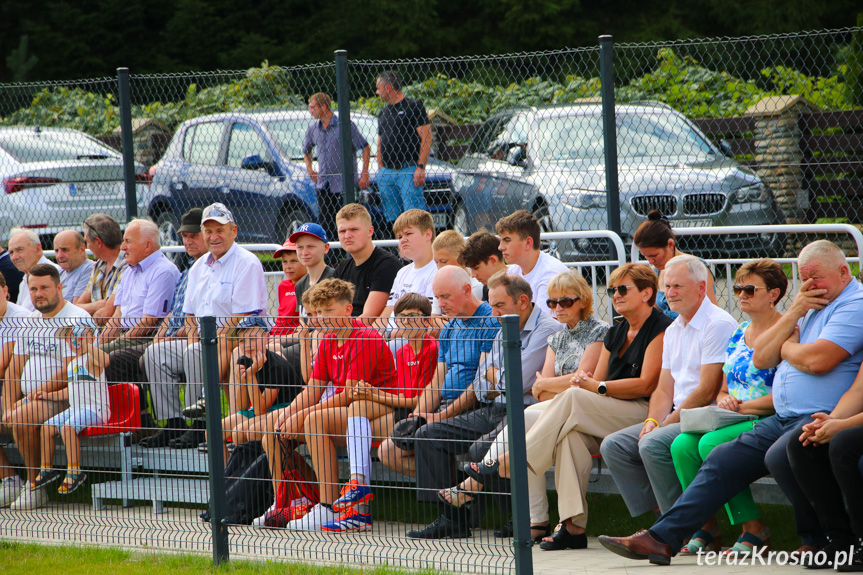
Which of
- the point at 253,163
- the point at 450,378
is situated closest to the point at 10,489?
the point at 450,378

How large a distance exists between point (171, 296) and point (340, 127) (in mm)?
1840

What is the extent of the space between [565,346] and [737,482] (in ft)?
4.49

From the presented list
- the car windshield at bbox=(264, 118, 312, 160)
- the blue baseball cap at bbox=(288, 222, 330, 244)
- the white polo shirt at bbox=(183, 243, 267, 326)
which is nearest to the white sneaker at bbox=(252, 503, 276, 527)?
the white polo shirt at bbox=(183, 243, 267, 326)

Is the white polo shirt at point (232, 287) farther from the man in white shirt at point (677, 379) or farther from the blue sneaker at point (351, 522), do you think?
the man in white shirt at point (677, 379)

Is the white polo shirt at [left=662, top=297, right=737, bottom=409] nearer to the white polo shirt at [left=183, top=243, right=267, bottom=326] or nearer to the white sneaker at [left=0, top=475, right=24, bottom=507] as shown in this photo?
the white polo shirt at [left=183, top=243, right=267, bottom=326]

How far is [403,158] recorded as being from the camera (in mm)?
8672

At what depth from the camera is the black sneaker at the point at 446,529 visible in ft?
15.8

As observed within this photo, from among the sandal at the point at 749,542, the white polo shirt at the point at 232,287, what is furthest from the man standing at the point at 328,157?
the sandal at the point at 749,542

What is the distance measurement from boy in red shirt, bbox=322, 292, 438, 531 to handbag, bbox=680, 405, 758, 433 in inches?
51.5

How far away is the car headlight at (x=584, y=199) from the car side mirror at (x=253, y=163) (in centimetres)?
298

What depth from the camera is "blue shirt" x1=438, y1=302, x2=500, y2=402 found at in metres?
4.64

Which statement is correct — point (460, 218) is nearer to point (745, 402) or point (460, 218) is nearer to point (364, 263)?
point (364, 263)

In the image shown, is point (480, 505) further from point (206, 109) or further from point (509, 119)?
point (206, 109)

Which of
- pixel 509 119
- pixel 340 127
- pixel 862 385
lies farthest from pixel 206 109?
pixel 862 385
